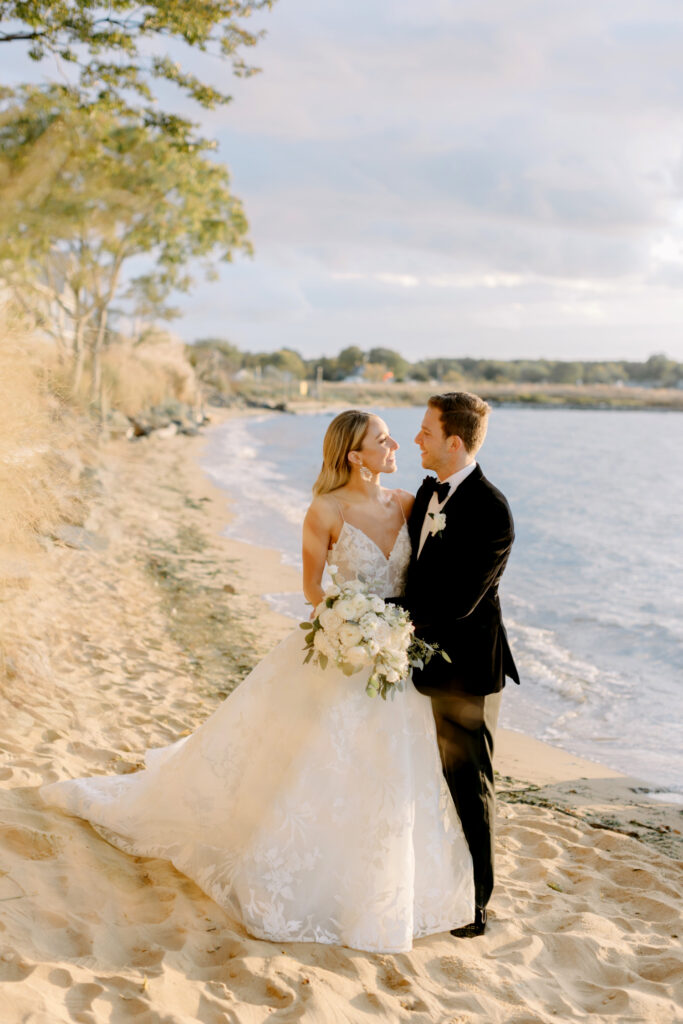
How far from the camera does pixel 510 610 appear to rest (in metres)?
12.0

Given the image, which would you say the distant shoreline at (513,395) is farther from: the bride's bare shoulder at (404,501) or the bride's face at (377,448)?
the bride's face at (377,448)

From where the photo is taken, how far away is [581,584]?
14.3 m

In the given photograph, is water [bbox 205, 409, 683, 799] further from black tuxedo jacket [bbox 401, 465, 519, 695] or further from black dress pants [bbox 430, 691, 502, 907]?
black tuxedo jacket [bbox 401, 465, 519, 695]

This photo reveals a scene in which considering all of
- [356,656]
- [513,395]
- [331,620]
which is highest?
[513,395]

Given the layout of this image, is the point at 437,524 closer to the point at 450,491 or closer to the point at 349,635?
the point at 450,491

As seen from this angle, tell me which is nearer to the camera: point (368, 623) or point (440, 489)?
point (368, 623)

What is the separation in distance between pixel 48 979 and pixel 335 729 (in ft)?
4.54

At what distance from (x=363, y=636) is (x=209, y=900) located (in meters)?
1.42

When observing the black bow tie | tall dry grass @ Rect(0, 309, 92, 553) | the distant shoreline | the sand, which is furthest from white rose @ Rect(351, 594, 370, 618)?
the distant shoreline

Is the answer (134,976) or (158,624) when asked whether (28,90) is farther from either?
Answer: (134,976)

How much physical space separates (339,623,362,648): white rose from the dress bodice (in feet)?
1.47

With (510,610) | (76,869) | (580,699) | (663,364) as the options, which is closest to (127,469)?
(510,610)

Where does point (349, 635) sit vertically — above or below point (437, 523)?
below

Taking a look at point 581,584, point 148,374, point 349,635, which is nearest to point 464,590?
point 349,635
